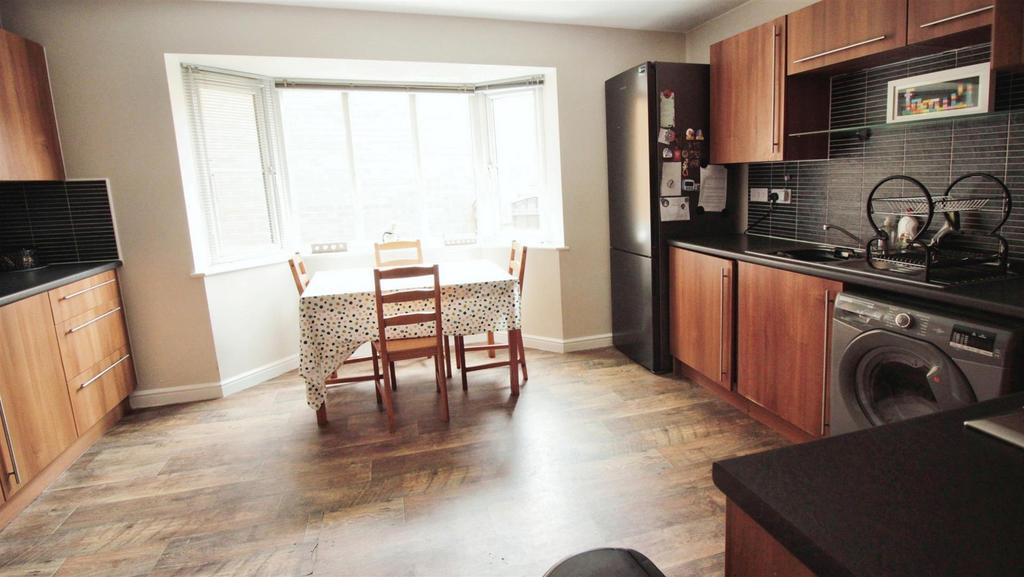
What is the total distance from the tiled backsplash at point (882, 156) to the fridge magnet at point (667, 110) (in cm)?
66

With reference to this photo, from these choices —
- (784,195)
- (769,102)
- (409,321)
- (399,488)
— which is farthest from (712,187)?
(399,488)

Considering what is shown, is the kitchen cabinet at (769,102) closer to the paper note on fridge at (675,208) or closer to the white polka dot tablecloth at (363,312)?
the paper note on fridge at (675,208)

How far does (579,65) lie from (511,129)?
70cm

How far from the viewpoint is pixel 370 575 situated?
1867 mm

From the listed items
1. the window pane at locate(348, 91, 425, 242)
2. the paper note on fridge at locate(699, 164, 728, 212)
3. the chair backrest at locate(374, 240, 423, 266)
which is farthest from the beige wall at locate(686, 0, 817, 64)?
the chair backrest at locate(374, 240, 423, 266)

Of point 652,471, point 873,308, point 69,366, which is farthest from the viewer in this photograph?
point 69,366

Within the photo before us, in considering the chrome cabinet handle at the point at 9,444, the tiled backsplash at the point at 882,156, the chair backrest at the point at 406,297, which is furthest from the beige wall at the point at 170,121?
the chair backrest at the point at 406,297

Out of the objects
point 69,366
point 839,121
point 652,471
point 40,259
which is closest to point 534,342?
point 652,471

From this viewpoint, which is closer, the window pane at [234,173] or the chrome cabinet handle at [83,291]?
the chrome cabinet handle at [83,291]

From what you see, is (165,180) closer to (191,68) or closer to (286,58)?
(191,68)

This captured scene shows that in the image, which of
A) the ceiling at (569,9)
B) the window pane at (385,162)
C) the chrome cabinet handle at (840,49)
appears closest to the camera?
the chrome cabinet handle at (840,49)

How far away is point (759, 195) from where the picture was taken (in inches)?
137

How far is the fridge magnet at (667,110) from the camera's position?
3285 mm

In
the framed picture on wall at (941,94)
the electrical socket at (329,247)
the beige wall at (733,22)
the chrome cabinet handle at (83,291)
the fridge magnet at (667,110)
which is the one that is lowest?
the chrome cabinet handle at (83,291)
